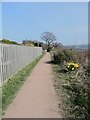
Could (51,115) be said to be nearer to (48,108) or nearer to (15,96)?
(48,108)

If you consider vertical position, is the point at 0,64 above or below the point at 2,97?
above

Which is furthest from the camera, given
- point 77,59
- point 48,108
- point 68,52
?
point 68,52

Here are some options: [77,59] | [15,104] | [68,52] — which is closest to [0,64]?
[15,104]

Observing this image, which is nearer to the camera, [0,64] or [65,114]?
[65,114]

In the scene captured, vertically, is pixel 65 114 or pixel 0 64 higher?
pixel 0 64

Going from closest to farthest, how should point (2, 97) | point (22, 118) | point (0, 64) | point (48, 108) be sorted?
point (22, 118), point (48, 108), point (2, 97), point (0, 64)

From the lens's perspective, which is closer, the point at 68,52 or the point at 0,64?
the point at 0,64

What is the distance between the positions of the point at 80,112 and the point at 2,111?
197cm

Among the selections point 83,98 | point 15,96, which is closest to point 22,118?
point 83,98

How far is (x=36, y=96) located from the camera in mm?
9531

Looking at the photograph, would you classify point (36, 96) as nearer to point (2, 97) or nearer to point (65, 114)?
point (2, 97)

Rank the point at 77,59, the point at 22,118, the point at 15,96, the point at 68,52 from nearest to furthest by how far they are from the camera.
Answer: the point at 22,118
the point at 15,96
the point at 77,59
the point at 68,52

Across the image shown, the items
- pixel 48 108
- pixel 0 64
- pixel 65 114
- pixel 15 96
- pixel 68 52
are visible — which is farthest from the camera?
pixel 68 52

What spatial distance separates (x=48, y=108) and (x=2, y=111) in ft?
4.20
